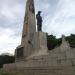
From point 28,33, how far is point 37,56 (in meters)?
3.16

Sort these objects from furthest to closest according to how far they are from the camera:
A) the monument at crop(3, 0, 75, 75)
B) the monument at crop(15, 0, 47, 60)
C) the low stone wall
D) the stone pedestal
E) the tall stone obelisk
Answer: the tall stone obelisk
the monument at crop(15, 0, 47, 60)
the stone pedestal
the monument at crop(3, 0, 75, 75)
the low stone wall

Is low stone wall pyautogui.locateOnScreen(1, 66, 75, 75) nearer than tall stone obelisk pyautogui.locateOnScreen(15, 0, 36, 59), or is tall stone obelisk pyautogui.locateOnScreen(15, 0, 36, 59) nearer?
low stone wall pyautogui.locateOnScreen(1, 66, 75, 75)

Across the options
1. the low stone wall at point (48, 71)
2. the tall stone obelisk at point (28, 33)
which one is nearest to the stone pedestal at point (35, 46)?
the tall stone obelisk at point (28, 33)

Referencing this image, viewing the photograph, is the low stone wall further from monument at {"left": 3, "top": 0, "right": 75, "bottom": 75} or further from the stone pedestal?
the stone pedestal

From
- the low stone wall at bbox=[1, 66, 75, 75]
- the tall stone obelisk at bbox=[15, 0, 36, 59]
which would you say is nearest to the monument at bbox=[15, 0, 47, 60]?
the tall stone obelisk at bbox=[15, 0, 36, 59]

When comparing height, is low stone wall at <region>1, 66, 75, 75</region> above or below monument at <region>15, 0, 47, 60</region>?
below

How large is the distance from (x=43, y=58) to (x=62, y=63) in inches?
76.6

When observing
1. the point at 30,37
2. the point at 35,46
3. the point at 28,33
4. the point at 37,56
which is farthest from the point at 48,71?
the point at 28,33

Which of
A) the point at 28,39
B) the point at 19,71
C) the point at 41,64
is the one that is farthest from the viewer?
the point at 28,39

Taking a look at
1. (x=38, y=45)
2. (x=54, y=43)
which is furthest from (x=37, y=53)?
(x=54, y=43)

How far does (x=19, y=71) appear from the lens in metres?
14.7

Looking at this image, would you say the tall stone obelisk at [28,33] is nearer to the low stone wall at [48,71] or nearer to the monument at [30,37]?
the monument at [30,37]

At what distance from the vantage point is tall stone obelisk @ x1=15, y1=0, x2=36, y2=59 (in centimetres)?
1580

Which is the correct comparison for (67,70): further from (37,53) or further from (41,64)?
(37,53)
